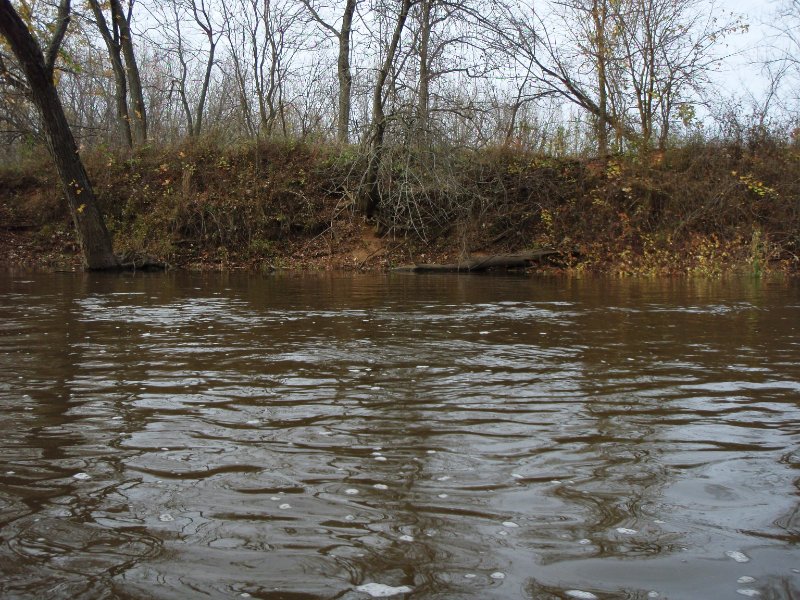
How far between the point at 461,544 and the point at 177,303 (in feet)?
35.6

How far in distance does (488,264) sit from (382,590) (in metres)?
21.4

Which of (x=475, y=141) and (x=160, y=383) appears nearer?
(x=160, y=383)

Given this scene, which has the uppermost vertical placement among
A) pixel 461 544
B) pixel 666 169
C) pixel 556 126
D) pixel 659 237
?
pixel 556 126

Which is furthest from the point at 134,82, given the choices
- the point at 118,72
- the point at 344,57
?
the point at 344,57

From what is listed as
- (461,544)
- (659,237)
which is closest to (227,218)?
(659,237)

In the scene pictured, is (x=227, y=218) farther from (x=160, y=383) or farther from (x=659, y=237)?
(x=160, y=383)

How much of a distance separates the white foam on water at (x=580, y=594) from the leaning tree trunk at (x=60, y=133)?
61.8 feet

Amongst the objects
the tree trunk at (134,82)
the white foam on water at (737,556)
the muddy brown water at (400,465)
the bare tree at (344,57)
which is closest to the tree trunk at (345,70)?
the bare tree at (344,57)

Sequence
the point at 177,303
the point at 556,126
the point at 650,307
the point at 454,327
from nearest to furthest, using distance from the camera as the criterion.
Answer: the point at 454,327 → the point at 650,307 → the point at 177,303 → the point at 556,126

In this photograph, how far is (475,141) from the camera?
25.5 metres

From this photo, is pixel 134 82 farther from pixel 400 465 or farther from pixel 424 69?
pixel 400 465

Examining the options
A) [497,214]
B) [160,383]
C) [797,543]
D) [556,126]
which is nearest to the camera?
[797,543]

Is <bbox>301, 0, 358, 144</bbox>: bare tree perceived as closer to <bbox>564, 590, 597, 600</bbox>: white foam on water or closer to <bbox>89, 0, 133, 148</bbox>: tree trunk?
<bbox>89, 0, 133, 148</bbox>: tree trunk

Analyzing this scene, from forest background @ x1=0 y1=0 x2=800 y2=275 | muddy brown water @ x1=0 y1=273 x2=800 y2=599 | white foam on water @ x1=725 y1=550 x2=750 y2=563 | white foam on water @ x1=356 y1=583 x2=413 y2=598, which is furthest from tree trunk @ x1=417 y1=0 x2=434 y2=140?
white foam on water @ x1=356 y1=583 x2=413 y2=598
